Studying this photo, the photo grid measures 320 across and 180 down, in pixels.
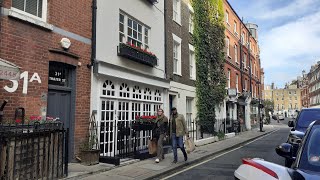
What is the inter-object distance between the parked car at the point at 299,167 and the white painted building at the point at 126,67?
27.9ft

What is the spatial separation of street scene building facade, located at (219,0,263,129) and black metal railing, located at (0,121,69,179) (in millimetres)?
18930

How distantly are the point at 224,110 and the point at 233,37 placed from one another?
8.28 metres

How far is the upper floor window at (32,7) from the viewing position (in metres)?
8.91

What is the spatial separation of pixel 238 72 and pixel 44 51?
85.3ft

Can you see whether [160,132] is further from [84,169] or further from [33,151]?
[33,151]

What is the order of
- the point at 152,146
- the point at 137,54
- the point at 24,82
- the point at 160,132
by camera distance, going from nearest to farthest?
the point at 24,82
the point at 160,132
the point at 152,146
the point at 137,54

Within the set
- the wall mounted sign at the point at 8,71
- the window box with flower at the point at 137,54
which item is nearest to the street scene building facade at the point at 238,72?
the window box with flower at the point at 137,54

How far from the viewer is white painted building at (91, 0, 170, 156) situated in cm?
1188

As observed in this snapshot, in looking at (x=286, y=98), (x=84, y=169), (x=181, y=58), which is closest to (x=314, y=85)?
(x=286, y=98)

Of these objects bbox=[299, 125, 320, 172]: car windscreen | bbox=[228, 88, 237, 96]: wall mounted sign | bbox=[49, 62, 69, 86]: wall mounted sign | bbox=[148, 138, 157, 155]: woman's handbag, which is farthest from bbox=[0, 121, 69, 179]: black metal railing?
bbox=[228, 88, 237, 96]: wall mounted sign

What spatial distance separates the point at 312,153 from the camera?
Result: 346 cm

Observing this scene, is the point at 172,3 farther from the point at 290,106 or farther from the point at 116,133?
the point at 290,106

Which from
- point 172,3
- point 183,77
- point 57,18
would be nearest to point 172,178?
point 57,18

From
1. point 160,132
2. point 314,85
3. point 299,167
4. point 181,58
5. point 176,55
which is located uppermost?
point 314,85
